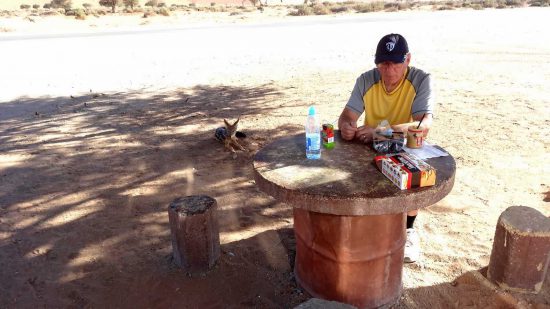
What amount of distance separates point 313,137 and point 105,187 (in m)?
3.05

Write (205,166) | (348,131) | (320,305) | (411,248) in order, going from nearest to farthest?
(320,305) < (348,131) < (411,248) < (205,166)

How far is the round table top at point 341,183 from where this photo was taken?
2.18 metres

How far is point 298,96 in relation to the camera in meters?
8.39

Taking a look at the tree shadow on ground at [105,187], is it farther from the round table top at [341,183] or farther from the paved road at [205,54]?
the paved road at [205,54]

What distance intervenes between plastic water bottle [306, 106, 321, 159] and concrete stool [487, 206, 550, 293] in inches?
53.6

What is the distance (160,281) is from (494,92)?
714 centimetres

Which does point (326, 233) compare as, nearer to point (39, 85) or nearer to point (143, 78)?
point (143, 78)

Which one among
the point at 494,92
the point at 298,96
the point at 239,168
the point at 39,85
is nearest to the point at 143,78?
the point at 39,85

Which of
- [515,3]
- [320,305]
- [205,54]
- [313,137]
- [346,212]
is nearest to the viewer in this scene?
[320,305]

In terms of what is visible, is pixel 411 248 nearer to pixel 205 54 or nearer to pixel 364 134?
pixel 364 134

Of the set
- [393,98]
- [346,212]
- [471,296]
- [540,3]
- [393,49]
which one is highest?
[540,3]

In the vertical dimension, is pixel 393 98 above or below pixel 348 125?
above

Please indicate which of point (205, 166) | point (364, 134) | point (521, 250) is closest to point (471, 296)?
point (521, 250)

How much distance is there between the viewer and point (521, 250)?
289cm
